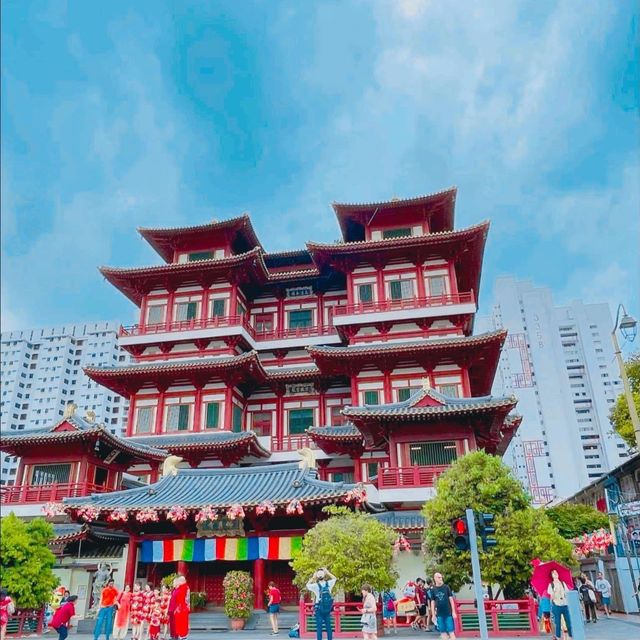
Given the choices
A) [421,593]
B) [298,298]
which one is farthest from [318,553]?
[298,298]

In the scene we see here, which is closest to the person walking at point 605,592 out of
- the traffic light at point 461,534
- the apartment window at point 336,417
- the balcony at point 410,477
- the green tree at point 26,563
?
the balcony at point 410,477

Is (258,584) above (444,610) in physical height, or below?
above

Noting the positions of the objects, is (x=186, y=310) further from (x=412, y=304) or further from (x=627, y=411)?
(x=627, y=411)

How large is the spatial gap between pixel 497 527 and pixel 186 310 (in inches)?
991

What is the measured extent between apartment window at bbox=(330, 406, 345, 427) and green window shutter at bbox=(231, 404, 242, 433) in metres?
5.53

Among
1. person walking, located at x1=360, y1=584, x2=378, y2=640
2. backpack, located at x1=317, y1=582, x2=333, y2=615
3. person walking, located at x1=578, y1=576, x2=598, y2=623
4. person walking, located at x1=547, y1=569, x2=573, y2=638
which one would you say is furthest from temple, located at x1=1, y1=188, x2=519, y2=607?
person walking, located at x1=547, y1=569, x2=573, y2=638

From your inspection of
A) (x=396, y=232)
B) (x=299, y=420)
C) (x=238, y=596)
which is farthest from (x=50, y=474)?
(x=396, y=232)

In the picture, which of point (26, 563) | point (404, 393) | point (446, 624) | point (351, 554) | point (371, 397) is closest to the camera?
point (446, 624)

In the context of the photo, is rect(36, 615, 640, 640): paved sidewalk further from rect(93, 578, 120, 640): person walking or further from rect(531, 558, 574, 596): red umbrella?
rect(93, 578, 120, 640): person walking

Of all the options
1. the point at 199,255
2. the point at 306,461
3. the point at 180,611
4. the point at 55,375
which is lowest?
the point at 180,611

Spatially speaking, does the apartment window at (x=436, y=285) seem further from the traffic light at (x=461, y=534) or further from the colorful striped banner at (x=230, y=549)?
the traffic light at (x=461, y=534)

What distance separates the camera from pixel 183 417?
3325cm

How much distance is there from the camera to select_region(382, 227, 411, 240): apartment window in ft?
116

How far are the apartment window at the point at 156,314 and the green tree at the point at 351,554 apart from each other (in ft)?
73.5
